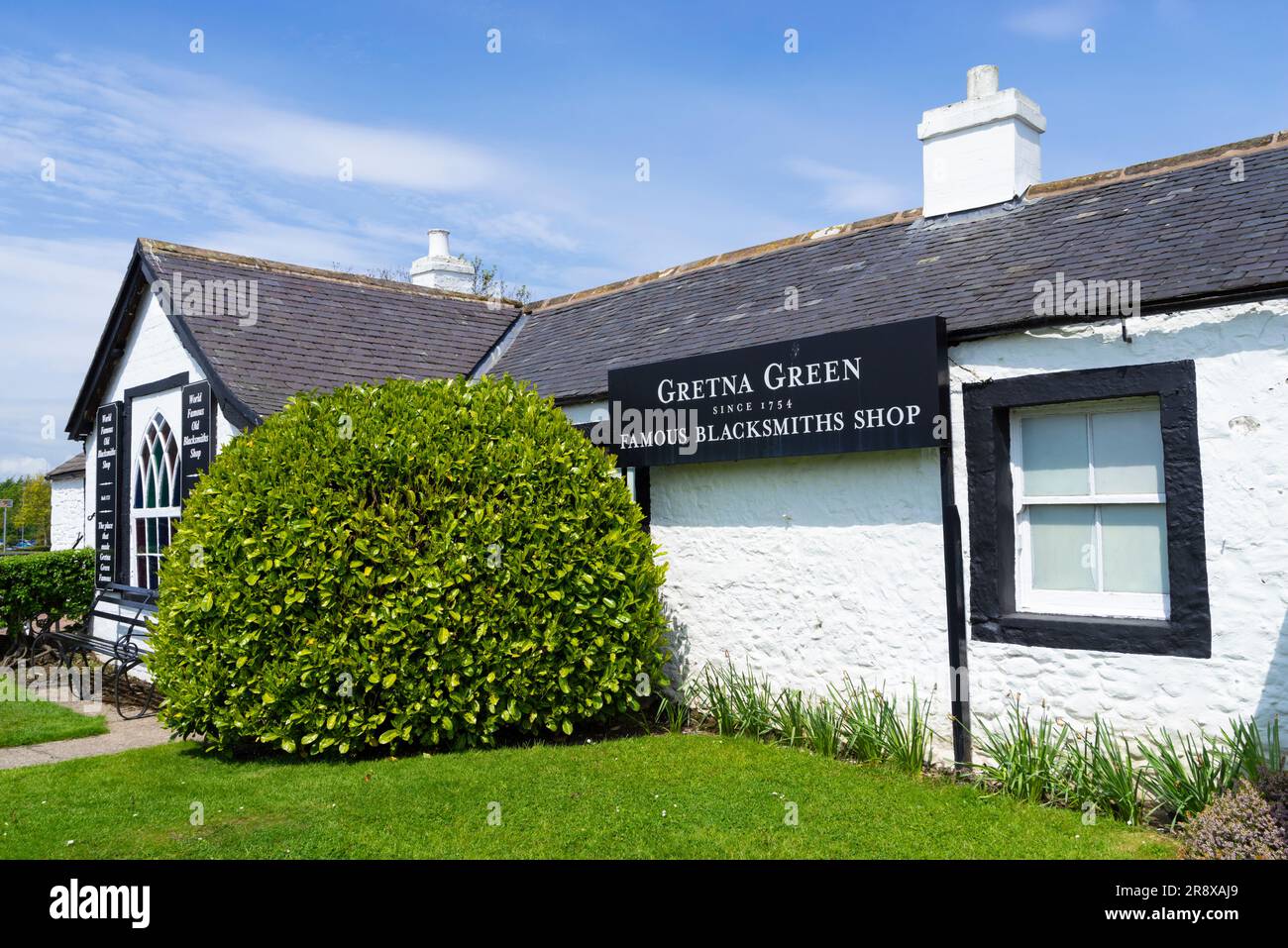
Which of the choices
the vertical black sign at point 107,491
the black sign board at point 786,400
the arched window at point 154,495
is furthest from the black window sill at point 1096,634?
the vertical black sign at point 107,491

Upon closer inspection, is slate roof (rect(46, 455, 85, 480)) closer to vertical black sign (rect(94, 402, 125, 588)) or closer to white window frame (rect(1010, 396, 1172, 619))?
vertical black sign (rect(94, 402, 125, 588))

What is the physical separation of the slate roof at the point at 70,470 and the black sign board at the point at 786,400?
24.3 metres

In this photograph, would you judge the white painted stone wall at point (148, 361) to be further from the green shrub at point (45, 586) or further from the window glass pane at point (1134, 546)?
the window glass pane at point (1134, 546)

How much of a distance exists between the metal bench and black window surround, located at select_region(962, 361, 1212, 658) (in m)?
7.91

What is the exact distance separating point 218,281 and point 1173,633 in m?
10.3

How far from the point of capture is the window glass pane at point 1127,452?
6184 mm

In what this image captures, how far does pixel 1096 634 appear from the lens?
20.3ft

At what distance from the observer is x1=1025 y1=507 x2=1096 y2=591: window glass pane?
21.3ft

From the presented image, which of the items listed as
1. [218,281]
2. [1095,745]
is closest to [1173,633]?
[1095,745]

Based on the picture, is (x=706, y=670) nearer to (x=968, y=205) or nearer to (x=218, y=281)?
(x=968, y=205)
